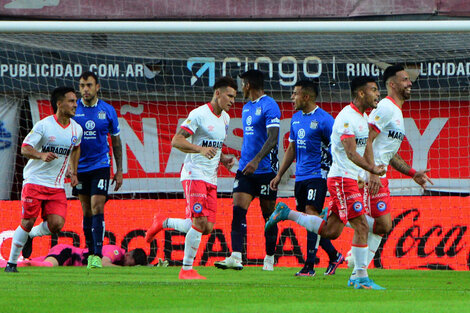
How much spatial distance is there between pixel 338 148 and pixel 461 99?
19.5ft

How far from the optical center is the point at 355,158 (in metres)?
7.54

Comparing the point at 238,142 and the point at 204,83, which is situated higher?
the point at 204,83

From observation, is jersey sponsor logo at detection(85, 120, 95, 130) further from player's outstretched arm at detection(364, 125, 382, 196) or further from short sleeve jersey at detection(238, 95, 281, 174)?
player's outstretched arm at detection(364, 125, 382, 196)

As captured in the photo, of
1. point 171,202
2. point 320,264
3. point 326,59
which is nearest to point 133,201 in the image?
point 171,202

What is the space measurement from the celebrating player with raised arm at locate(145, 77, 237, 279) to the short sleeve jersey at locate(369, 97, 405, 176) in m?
1.42

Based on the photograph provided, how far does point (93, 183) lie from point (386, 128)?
13.4 feet

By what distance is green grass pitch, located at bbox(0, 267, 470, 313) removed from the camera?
19.5 ft

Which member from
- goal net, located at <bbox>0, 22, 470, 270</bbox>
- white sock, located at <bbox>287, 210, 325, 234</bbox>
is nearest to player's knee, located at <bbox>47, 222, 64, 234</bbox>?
goal net, located at <bbox>0, 22, 470, 270</bbox>

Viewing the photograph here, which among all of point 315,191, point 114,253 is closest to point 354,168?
point 315,191

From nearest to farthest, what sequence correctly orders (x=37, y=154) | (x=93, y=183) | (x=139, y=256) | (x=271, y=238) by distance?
(x=37, y=154), (x=271, y=238), (x=93, y=183), (x=139, y=256)

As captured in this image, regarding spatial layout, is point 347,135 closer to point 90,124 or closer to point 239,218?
point 239,218

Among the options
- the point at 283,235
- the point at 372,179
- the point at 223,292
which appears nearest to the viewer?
the point at 223,292

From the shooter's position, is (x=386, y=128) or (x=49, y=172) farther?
(x=49, y=172)

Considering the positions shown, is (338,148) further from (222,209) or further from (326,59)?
(326,59)
